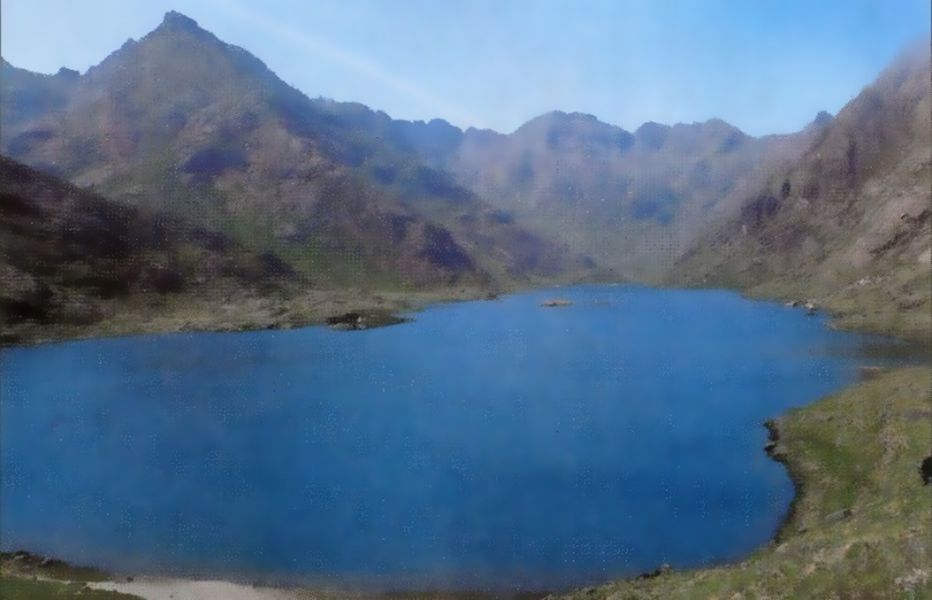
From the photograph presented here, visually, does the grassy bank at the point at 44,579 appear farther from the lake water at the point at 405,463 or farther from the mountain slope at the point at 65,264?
the mountain slope at the point at 65,264

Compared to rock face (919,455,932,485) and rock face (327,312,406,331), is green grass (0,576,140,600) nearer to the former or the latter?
rock face (919,455,932,485)

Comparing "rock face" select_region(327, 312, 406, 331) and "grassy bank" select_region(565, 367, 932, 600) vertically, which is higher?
"rock face" select_region(327, 312, 406, 331)

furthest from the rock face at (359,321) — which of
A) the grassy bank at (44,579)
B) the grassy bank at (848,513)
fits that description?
the grassy bank at (44,579)

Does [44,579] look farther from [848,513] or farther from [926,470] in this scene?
[926,470]

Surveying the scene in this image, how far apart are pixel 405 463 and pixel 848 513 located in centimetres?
3316

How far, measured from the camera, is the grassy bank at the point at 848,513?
1010 inches

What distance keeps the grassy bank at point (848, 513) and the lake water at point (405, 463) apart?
331 centimetres

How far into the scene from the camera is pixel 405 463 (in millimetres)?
60281

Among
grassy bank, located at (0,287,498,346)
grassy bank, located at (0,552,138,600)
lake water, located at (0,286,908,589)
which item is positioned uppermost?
grassy bank, located at (0,287,498,346)

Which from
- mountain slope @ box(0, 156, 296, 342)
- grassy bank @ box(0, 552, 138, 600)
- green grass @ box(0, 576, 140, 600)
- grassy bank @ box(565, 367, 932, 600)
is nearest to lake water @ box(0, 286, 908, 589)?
grassy bank @ box(0, 552, 138, 600)

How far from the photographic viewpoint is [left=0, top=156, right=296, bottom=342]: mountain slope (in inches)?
5842

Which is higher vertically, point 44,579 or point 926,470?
point 926,470

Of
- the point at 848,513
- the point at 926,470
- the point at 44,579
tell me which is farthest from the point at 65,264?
the point at 926,470

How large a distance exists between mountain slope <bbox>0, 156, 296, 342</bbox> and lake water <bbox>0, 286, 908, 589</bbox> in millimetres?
34339
